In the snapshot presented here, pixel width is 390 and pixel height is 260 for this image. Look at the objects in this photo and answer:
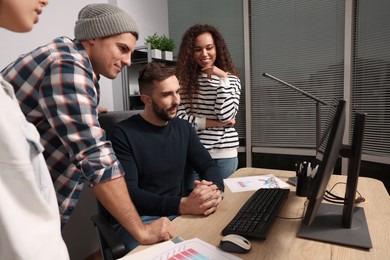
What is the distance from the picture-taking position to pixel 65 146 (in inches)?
37.8

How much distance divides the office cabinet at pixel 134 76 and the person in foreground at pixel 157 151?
141cm

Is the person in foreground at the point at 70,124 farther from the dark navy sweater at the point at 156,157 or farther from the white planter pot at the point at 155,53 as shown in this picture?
the white planter pot at the point at 155,53

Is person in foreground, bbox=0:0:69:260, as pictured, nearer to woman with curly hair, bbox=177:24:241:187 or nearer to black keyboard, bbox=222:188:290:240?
black keyboard, bbox=222:188:290:240

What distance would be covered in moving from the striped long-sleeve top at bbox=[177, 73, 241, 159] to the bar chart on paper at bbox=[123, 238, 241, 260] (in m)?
1.06

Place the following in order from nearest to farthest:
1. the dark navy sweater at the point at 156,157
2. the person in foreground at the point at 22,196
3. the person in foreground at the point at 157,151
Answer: the person in foreground at the point at 22,196
the person in foreground at the point at 157,151
the dark navy sweater at the point at 156,157

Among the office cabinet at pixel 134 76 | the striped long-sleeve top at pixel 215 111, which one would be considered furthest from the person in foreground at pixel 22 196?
the office cabinet at pixel 134 76

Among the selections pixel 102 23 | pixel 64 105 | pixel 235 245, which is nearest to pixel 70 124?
pixel 64 105

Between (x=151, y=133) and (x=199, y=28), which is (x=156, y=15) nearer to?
(x=199, y=28)

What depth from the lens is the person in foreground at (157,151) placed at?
1.32 m

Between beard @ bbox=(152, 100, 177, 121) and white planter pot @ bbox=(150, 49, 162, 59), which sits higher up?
white planter pot @ bbox=(150, 49, 162, 59)

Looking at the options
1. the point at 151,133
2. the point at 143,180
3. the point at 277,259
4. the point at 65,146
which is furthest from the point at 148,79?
the point at 277,259

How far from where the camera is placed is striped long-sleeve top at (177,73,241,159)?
193 centimetres

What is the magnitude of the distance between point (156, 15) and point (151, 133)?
2.60 meters

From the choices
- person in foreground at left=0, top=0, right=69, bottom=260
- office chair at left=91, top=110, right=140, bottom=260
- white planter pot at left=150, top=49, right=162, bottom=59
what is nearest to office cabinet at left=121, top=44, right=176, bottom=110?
white planter pot at left=150, top=49, right=162, bottom=59
